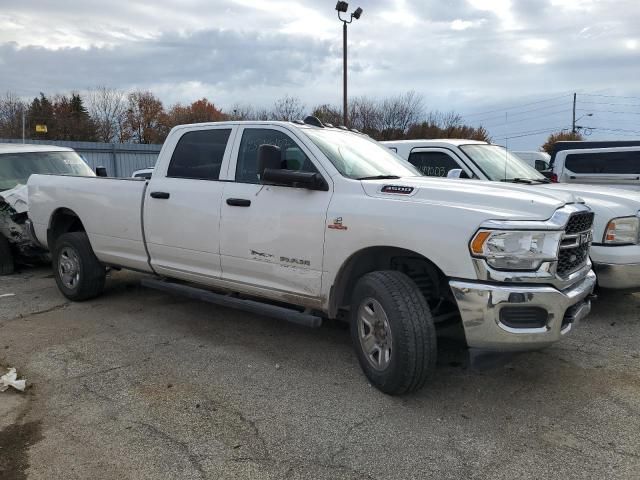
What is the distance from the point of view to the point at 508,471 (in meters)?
2.98

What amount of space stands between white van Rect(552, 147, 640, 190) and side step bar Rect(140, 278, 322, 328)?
7.15 meters

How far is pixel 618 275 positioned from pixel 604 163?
16.5 feet

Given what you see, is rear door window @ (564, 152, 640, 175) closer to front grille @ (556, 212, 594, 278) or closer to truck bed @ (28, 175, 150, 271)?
front grille @ (556, 212, 594, 278)

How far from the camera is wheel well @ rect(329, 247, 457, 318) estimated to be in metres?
3.96

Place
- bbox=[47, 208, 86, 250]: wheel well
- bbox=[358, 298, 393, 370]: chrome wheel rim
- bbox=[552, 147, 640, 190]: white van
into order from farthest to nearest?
bbox=[552, 147, 640, 190]: white van < bbox=[47, 208, 86, 250]: wheel well < bbox=[358, 298, 393, 370]: chrome wheel rim

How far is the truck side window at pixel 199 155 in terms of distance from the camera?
5102 mm

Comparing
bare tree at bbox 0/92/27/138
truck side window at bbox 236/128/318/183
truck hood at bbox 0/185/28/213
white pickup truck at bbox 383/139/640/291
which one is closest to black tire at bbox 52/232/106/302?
truck hood at bbox 0/185/28/213

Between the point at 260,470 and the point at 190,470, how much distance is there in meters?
0.38

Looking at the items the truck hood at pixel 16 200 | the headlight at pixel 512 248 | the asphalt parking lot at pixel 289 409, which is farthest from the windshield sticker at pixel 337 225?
the truck hood at pixel 16 200

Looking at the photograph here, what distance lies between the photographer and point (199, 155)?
5277 millimetres

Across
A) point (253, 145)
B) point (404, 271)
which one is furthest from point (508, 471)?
point (253, 145)

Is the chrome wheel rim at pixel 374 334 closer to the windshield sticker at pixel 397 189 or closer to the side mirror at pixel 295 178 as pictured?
the windshield sticker at pixel 397 189

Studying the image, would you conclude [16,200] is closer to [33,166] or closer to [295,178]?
[33,166]

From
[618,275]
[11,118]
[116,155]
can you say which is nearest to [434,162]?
[618,275]
